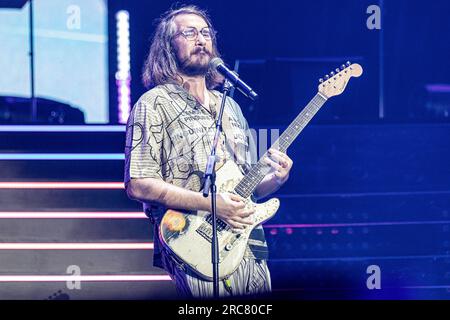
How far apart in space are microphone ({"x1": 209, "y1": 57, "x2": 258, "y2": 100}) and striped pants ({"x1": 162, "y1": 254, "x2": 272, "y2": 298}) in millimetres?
707

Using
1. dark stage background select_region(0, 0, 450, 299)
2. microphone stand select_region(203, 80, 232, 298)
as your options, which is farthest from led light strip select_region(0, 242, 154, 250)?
microphone stand select_region(203, 80, 232, 298)

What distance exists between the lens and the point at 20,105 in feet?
18.2

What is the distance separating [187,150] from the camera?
3576mm

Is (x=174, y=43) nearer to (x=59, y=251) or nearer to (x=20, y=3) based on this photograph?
(x=59, y=251)

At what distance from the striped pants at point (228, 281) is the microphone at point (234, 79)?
707 mm

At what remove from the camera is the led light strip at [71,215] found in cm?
489

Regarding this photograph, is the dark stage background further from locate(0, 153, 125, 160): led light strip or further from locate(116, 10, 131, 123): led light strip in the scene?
locate(116, 10, 131, 123): led light strip

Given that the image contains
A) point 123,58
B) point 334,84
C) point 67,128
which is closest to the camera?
point 334,84

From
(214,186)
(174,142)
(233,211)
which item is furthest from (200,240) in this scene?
(174,142)

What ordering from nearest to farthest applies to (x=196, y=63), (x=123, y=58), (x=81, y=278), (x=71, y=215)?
(x=196, y=63), (x=81, y=278), (x=71, y=215), (x=123, y=58)

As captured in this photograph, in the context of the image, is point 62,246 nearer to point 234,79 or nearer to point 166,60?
point 166,60

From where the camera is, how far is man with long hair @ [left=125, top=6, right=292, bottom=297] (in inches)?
138

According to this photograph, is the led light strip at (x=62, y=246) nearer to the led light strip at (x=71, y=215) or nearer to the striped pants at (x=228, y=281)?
the led light strip at (x=71, y=215)

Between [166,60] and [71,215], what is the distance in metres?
1.52
